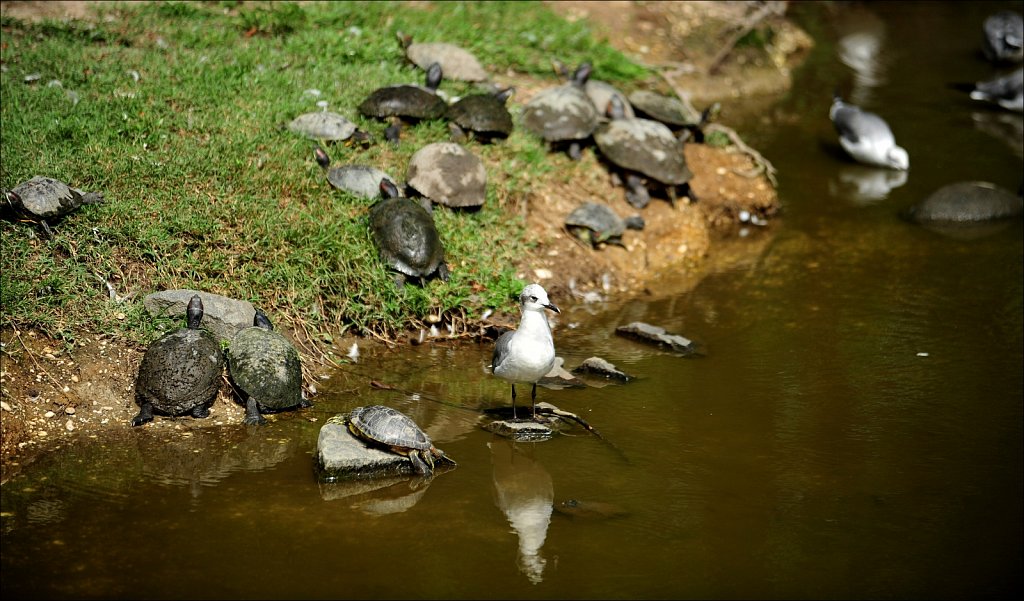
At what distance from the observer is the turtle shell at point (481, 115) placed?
8094 mm

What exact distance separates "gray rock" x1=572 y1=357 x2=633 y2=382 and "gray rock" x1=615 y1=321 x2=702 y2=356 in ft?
1.82

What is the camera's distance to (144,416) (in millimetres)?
5375

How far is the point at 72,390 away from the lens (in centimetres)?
554

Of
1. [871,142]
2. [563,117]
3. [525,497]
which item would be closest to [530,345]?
[525,497]

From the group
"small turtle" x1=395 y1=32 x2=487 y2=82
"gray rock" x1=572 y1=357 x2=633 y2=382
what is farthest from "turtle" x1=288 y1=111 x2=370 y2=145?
"gray rock" x1=572 y1=357 x2=633 y2=382

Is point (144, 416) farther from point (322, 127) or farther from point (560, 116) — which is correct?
point (560, 116)

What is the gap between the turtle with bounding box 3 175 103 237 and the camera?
6023mm

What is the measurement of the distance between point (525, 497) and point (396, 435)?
71cm

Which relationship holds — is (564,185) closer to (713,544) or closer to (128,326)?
(128,326)

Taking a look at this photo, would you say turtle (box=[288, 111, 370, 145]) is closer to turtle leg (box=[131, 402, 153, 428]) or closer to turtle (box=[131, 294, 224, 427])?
turtle (box=[131, 294, 224, 427])

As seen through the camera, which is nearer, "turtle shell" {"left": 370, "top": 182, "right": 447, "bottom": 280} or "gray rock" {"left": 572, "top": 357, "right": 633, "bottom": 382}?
"gray rock" {"left": 572, "top": 357, "right": 633, "bottom": 382}

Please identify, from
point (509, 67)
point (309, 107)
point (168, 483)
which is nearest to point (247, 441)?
point (168, 483)

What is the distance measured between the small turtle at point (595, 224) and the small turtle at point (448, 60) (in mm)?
1962

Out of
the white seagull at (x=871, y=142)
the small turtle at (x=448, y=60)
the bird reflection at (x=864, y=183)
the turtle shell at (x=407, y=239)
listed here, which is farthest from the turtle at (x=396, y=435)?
the white seagull at (x=871, y=142)
